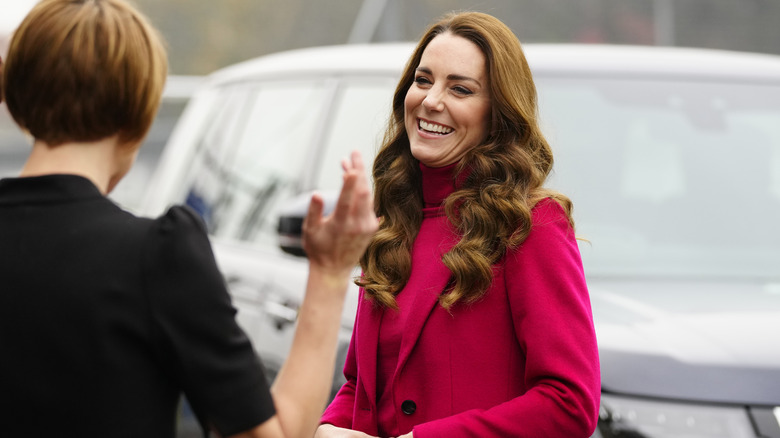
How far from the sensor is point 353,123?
4.77 m

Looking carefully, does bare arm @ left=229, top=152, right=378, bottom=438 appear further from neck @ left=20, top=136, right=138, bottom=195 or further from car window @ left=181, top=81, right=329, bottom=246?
car window @ left=181, top=81, right=329, bottom=246

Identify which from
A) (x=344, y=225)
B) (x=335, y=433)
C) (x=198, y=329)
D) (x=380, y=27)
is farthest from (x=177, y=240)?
(x=380, y=27)

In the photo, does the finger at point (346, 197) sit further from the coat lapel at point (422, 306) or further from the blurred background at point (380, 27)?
the blurred background at point (380, 27)

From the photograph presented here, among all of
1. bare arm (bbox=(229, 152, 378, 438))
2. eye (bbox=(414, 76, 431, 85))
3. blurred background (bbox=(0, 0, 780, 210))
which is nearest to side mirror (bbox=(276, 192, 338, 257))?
eye (bbox=(414, 76, 431, 85))

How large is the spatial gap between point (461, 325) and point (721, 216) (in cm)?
186

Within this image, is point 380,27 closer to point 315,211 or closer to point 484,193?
point 484,193

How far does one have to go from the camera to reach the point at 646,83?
4430 mm

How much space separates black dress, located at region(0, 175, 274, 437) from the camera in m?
1.82

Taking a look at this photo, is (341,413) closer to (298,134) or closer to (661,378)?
(661,378)

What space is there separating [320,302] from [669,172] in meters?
2.66

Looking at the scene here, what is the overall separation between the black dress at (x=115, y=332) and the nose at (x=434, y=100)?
929mm

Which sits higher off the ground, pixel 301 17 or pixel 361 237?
pixel 361 237

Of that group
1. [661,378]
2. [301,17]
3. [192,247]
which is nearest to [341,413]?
[661,378]

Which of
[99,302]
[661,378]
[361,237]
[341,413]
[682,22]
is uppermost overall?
[361,237]
